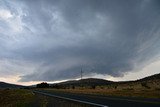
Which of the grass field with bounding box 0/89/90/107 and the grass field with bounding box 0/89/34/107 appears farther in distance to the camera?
the grass field with bounding box 0/89/34/107

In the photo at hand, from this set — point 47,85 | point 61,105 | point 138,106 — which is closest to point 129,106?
point 138,106

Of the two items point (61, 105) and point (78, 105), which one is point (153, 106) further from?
point (61, 105)

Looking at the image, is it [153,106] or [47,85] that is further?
[47,85]

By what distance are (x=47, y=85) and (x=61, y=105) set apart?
172m

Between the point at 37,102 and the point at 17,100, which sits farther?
the point at 17,100

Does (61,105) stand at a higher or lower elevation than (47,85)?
lower

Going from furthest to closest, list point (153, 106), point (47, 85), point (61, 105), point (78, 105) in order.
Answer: point (47, 85), point (61, 105), point (78, 105), point (153, 106)

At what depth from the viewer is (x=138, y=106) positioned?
62.2ft

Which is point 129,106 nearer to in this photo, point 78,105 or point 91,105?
point 91,105

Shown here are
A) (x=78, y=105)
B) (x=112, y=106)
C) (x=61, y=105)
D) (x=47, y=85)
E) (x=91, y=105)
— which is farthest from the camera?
(x=47, y=85)

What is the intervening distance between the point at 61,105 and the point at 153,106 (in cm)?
995

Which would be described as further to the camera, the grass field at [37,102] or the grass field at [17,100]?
the grass field at [17,100]

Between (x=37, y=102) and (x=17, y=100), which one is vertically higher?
(x=17, y=100)

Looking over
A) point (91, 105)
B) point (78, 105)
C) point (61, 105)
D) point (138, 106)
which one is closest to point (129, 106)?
point (138, 106)
